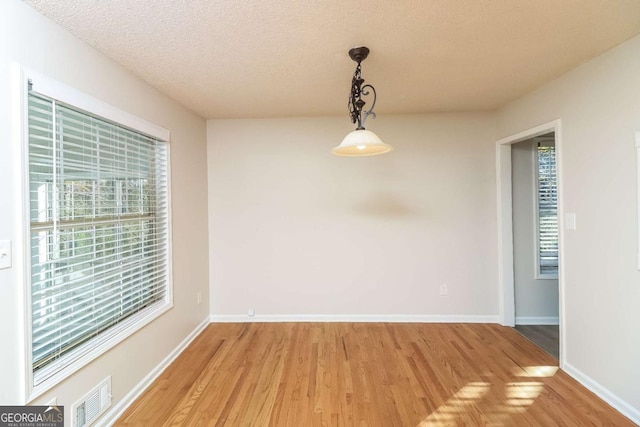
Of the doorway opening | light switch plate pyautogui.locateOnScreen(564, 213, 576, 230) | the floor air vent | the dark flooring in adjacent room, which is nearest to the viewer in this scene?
the floor air vent

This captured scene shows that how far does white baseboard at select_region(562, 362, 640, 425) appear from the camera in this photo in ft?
6.19

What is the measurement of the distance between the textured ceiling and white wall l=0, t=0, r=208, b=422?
12 centimetres

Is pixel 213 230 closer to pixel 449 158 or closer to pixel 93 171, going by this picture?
pixel 93 171

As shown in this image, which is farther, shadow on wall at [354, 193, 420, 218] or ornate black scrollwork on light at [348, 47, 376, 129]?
shadow on wall at [354, 193, 420, 218]

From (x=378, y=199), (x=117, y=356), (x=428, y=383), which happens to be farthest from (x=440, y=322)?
(x=117, y=356)

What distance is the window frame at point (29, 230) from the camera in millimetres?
1409

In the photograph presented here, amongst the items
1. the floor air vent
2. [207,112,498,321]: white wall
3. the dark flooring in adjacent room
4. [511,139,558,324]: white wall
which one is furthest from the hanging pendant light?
the dark flooring in adjacent room

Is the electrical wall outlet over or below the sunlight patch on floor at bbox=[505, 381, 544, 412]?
over

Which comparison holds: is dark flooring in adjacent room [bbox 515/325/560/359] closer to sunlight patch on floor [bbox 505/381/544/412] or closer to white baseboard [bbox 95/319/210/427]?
sunlight patch on floor [bbox 505/381/544/412]

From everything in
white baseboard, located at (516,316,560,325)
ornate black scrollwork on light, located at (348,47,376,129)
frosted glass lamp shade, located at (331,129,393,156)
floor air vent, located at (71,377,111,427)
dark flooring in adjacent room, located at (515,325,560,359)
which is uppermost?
ornate black scrollwork on light, located at (348,47,376,129)

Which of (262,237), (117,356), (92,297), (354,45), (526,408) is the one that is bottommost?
(526,408)

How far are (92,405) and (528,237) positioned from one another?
4348 mm

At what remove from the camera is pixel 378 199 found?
3.49m

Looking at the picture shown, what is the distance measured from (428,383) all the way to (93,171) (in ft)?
9.58
